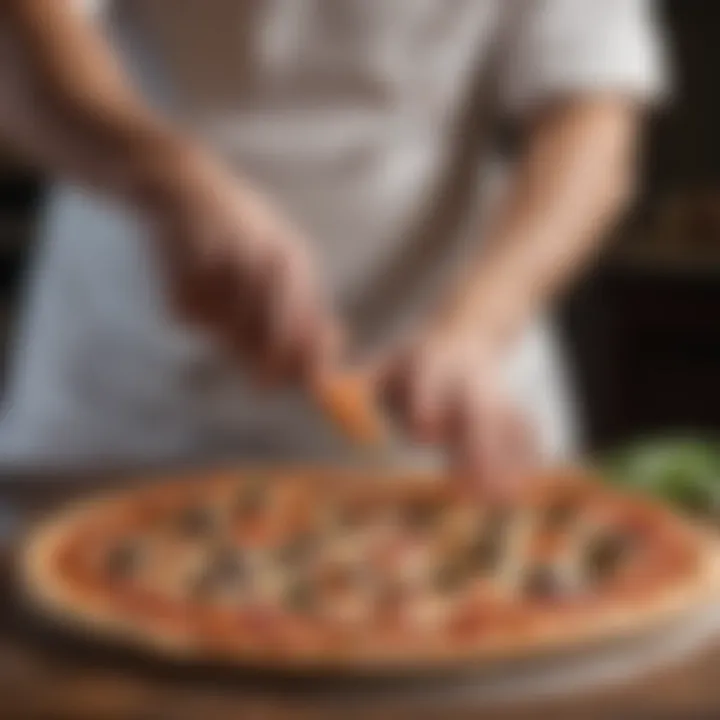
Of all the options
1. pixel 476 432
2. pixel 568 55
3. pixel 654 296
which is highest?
pixel 654 296

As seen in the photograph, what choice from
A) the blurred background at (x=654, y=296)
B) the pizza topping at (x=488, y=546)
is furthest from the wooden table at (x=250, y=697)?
the blurred background at (x=654, y=296)

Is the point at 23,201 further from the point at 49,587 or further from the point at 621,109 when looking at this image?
the point at 49,587

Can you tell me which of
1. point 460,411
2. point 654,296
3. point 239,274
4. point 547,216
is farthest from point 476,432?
point 654,296

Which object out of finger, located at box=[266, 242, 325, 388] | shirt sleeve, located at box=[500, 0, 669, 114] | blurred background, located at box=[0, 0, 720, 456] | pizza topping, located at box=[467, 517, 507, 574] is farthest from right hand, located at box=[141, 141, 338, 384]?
blurred background, located at box=[0, 0, 720, 456]

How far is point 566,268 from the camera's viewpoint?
35.1 inches

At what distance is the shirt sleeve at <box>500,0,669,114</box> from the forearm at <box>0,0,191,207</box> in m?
0.22

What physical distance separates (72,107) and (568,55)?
0.28 m

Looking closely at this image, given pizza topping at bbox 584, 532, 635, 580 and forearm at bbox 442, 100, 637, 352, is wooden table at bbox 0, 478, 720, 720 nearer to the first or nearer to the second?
pizza topping at bbox 584, 532, 635, 580

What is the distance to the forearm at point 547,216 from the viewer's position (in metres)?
0.82

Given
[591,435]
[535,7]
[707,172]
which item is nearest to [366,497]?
[535,7]

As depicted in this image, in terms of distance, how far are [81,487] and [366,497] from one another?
14 centimetres

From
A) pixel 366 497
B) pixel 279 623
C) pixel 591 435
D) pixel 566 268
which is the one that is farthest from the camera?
pixel 591 435

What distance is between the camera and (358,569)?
2.23 ft

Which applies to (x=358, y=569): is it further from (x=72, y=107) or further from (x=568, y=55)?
(x=568, y=55)
